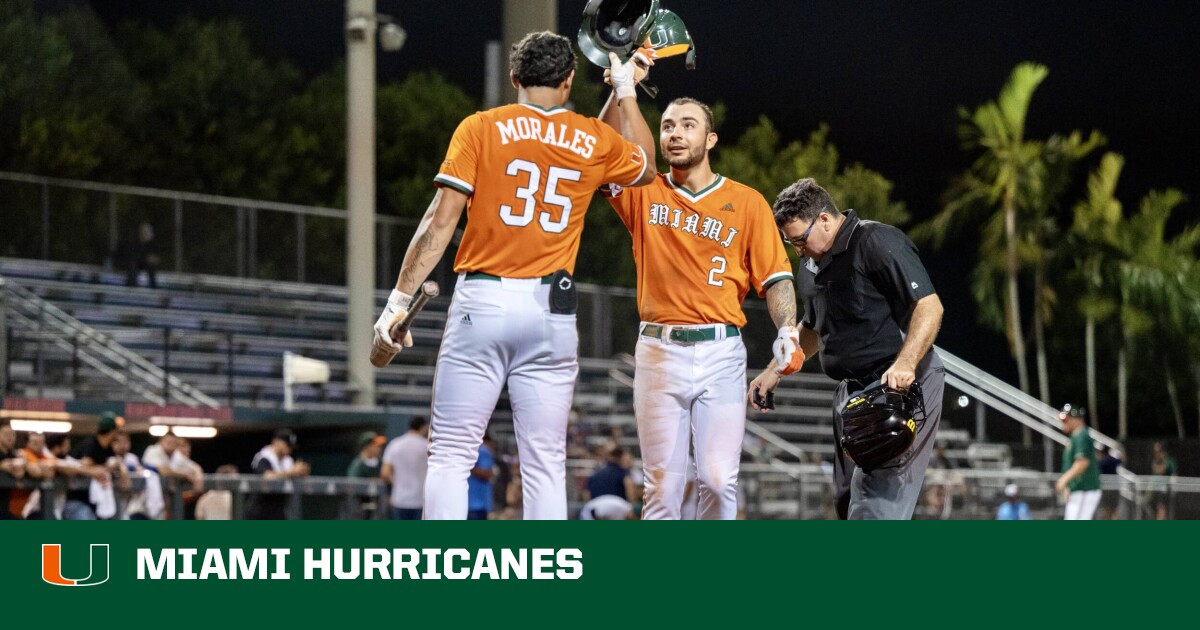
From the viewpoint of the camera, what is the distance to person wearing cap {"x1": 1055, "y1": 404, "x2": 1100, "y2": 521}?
577 inches

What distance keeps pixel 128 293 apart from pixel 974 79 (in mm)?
19514

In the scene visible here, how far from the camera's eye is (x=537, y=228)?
16.7ft

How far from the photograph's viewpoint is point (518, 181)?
5.07 meters

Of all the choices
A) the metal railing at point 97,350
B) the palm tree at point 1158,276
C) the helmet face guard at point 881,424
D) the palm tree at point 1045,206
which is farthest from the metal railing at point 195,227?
the palm tree at point 1158,276

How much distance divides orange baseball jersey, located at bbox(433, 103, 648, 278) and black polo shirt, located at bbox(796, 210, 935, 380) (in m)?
1.24

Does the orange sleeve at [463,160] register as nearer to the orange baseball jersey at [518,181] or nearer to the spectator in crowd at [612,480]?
the orange baseball jersey at [518,181]

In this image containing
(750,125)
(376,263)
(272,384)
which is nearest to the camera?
(272,384)

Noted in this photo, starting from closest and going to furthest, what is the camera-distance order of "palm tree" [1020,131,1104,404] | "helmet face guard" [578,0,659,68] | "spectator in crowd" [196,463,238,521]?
"helmet face guard" [578,0,659,68] < "spectator in crowd" [196,463,238,521] < "palm tree" [1020,131,1104,404]

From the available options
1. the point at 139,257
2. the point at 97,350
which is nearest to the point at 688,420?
the point at 97,350

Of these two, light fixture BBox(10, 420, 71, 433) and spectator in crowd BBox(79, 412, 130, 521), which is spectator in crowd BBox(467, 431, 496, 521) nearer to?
spectator in crowd BBox(79, 412, 130, 521)

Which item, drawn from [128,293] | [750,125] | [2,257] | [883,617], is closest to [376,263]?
[128,293]

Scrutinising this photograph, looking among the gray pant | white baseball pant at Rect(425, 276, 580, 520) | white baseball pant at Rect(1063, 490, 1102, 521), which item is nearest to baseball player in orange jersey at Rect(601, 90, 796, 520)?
the gray pant

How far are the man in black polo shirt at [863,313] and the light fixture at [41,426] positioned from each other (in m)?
10.0

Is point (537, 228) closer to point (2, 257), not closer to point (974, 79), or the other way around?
point (2, 257)
